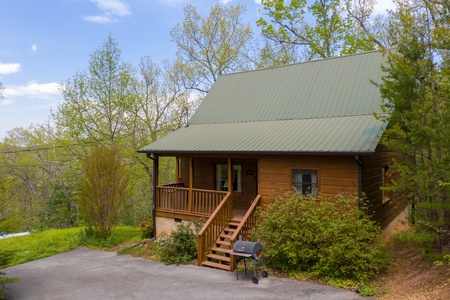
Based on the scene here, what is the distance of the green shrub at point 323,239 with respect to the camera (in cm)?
767

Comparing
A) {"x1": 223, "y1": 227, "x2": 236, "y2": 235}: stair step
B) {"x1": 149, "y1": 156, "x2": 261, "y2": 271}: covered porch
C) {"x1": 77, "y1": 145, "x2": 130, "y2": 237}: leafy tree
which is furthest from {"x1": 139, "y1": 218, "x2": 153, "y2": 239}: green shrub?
{"x1": 223, "y1": 227, "x2": 236, "y2": 235}: stair step

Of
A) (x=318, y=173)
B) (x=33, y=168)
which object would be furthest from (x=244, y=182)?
(x=33, y=168)

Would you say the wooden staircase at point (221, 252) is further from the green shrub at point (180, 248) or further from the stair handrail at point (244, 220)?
the green shrub at point (180, 248)

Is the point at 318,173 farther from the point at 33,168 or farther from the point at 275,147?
the point at 33,168

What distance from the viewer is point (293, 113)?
1251cm

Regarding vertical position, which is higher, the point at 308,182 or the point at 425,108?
the point at 425,108

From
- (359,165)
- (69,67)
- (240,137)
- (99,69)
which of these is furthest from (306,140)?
(69,67)

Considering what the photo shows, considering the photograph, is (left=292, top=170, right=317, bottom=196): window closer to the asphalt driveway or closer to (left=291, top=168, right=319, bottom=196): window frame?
(left=291, top=168, right=319, bottom=196): window frame

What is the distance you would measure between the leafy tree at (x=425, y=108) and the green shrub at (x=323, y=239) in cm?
125

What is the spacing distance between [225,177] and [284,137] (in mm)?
4172

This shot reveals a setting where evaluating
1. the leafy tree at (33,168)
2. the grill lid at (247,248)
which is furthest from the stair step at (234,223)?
the leafy tree at (33,168)

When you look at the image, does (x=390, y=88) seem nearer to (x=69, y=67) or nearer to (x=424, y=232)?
(x=424, y=232)

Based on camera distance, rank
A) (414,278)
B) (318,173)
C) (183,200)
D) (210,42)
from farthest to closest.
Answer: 1. (210,42)
2. (183,200)
3. (318,173)
4. (414,278)

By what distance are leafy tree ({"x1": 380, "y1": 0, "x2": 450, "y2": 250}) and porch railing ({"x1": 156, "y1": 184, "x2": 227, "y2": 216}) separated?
19.8 feet
